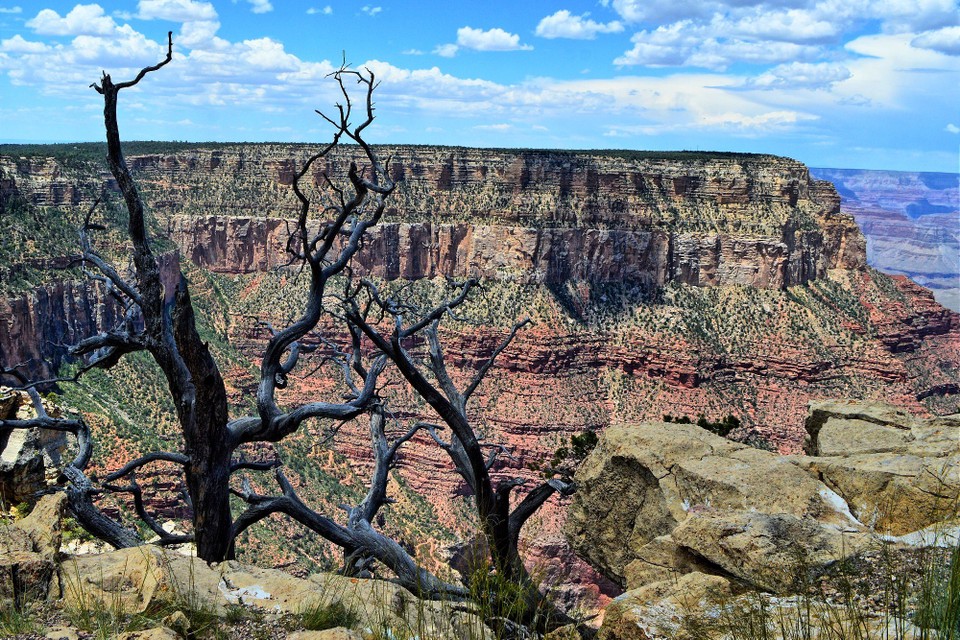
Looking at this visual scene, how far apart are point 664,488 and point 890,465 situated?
116 inches

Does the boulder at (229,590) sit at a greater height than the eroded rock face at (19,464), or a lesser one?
greater

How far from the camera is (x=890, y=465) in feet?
36.2

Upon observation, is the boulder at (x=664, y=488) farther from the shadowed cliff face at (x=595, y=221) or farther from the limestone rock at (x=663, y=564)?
the shadowed cliff face at (x=595, y=221)

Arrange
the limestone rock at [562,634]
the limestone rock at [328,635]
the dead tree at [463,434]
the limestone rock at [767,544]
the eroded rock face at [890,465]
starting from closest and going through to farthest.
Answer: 1. the limestone rock at [328,635]
2. the limestone rock at [562,634]
3. the limestone rock at [767,544]
4. the eroded rock face at [890,465]
5. the dead tree at [463,434]

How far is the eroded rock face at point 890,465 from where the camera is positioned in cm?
1000

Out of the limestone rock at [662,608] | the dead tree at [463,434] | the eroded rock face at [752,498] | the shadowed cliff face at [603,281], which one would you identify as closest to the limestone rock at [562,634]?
the limestone rock at [662,608]

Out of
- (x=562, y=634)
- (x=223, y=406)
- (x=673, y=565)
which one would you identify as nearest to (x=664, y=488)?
(x=673, y=565)

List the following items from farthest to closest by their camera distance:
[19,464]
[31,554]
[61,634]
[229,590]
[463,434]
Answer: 1. [19,464]
2. [463,434]
3. [229,590]
4. [31,554]
5. [61,634]

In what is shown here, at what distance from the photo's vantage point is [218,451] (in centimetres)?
961

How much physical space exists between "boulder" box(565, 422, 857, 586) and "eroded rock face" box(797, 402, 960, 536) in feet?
1.15

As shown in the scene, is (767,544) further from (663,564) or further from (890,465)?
(890,465)

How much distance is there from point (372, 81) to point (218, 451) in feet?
15.2

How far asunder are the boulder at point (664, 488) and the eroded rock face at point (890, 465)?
0.35 meters

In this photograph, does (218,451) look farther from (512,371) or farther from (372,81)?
(512,371)
